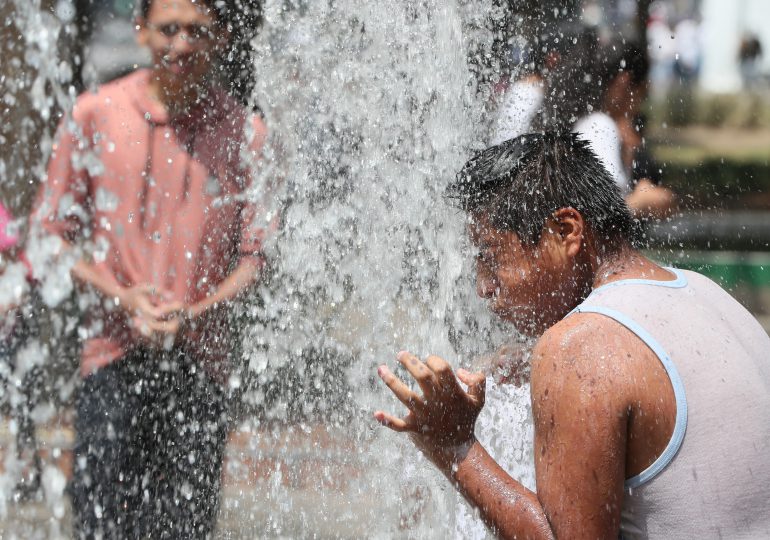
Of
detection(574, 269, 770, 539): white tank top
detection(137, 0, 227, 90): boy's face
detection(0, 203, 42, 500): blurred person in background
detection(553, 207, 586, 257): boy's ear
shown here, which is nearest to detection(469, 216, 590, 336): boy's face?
detection(553, 207, 586, 257): boy's ear

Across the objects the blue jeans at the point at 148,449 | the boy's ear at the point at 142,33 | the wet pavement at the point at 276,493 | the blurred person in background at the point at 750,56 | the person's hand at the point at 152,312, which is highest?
the boy's ear at the point at 142,33

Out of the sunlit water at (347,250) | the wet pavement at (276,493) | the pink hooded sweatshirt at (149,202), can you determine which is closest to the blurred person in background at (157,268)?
the pink hooded sweatshirt at (149,202)

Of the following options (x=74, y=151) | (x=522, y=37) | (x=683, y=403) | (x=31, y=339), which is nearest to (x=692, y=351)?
(x=683, y=403)

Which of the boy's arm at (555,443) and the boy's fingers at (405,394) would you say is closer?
the boy's arm at (555,443)

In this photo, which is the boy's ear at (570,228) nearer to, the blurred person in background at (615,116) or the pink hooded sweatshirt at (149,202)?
the pink hooded sweatshirt at (149,202)

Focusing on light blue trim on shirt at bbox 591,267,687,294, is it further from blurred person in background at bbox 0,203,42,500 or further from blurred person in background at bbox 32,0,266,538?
blurred person in background at bbox 0,203,42,500

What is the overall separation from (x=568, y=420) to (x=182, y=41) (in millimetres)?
1865

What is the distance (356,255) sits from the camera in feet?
12.5

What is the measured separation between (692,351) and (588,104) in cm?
254

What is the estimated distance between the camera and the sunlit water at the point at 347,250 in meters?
3.40

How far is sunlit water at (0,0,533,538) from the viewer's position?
3.40 metres

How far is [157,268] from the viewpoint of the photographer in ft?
9.87

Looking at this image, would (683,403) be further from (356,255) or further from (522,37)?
(522,37)

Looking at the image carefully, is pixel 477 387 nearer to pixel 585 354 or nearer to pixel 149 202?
pixel 585 354
